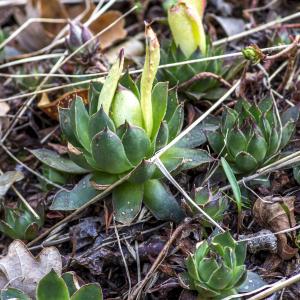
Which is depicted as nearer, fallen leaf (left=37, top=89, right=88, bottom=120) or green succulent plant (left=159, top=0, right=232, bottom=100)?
green succulent plant (left=159, top=0, right=232, bottom=100)

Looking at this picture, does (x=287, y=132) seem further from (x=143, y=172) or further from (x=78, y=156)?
(x=78, y=156)

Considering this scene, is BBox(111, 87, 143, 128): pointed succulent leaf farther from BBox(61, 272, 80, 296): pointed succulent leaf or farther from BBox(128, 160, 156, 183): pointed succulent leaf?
BBox(61, 272, 80, 296): pointed succulent leaf

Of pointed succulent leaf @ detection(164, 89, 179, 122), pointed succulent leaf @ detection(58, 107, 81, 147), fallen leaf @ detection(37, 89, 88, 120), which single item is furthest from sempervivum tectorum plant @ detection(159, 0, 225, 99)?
pointed succulent leaf @ detection(58, 107, 81, 147)

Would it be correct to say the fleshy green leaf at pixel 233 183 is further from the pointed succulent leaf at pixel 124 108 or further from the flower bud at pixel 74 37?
the flower bud at pixel 74 37

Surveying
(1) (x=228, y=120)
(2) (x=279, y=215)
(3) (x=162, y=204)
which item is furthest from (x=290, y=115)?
(3) (x=162, y=204)

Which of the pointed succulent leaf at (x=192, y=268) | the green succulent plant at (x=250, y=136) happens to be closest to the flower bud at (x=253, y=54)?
the green succulent plant at (x=250, y=136)
